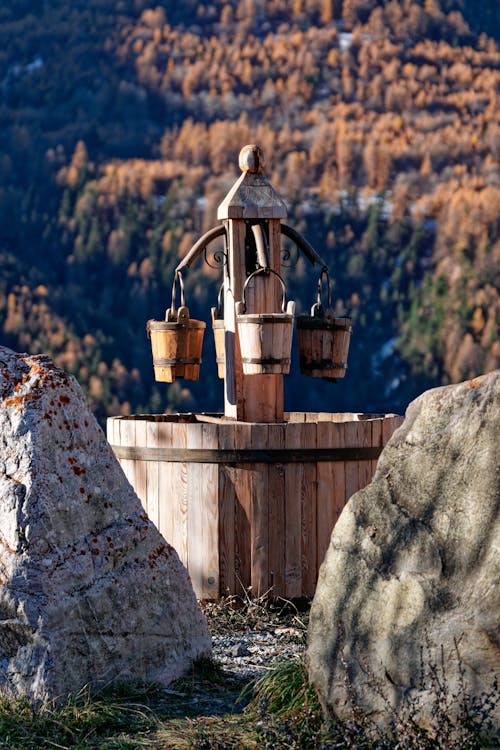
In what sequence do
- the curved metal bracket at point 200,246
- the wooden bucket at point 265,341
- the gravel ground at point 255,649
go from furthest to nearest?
the curved metal bracket at point 200,246, the wooden bucket at point 265,341, the gravel ground at point 255,649

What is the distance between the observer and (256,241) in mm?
6328

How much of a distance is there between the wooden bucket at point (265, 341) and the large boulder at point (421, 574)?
6.47ft

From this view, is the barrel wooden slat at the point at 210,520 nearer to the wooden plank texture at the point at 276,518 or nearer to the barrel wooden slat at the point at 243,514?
the barrel wooden slat at the point at 243,514

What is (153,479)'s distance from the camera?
5984 millimetres

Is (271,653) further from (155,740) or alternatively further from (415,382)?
(415,382)

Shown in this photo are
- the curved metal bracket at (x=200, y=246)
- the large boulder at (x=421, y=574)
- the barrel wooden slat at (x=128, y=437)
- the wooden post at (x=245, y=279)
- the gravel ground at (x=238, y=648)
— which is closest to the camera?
the large boulder at (x=421, y=574)

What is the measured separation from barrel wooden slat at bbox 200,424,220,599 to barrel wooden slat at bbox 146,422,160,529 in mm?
296

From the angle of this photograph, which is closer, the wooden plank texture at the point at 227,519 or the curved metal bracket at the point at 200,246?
the wooden plank texture at the point at 227,519

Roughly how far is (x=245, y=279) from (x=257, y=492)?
4.67 ft

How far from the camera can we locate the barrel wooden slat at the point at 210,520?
5730mm

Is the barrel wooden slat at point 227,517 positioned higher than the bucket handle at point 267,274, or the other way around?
the bucket handle at point 267,274

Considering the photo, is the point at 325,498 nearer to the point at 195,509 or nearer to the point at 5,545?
the point at 195,509

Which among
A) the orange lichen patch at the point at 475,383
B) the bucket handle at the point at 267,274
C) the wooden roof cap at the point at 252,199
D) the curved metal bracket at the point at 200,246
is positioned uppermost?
the wooden roof cap at the point at 252,199

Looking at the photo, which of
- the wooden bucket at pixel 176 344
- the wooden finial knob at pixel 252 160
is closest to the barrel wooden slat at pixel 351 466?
the wooden bucket at pixel 176 344
